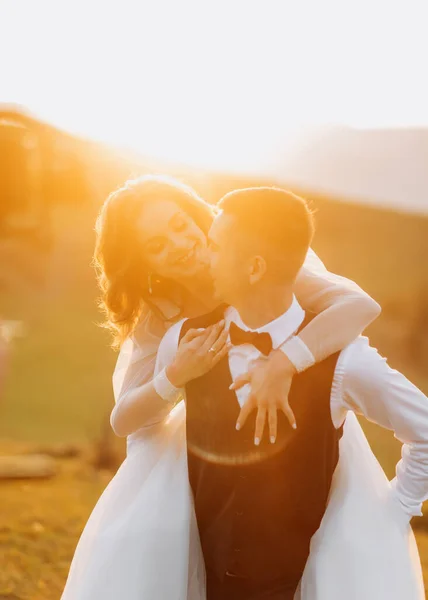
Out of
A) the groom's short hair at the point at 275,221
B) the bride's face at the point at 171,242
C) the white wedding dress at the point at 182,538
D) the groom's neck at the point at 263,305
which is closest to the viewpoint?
the groom's short hair at the point at 275,221

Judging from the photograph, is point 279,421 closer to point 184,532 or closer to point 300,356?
point 300,356

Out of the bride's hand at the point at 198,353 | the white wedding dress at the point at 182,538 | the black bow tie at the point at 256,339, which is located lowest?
the white wedding dress at the point at 182,538

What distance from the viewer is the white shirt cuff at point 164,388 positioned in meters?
2.29

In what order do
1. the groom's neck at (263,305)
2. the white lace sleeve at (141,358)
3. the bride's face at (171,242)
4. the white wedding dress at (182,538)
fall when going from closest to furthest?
the groom's neck at (263,305) < the white wedding dress at (182,538) < the bride's face at (171,242) < the white lace sleeve at (141,358)

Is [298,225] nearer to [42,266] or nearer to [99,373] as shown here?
[99,373]

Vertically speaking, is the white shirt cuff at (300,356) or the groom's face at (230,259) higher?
the groom's face at (230,259)

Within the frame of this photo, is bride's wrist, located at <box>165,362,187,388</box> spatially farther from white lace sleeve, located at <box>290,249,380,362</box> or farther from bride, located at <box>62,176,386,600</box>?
white lace sleeve, located at <box>290,249,380,362</box>

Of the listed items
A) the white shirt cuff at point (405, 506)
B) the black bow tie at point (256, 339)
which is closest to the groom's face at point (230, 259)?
the black bow tie at point (256, 339)

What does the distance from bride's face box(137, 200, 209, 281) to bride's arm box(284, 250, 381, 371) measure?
1.19 feet

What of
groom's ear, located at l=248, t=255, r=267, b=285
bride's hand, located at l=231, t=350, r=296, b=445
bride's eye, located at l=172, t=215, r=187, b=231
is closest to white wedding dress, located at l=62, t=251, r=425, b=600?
bride's hand, located at l=231, t=350, r=296, b=445

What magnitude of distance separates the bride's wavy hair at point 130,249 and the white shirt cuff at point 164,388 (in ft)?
1.38

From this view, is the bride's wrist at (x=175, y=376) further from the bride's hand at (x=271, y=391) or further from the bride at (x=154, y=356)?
the bride's hand at (x=271, y=391)

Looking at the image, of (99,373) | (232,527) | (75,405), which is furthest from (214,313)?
(99,373)

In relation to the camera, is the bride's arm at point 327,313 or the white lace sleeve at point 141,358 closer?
the bride's arm at point 327,313
